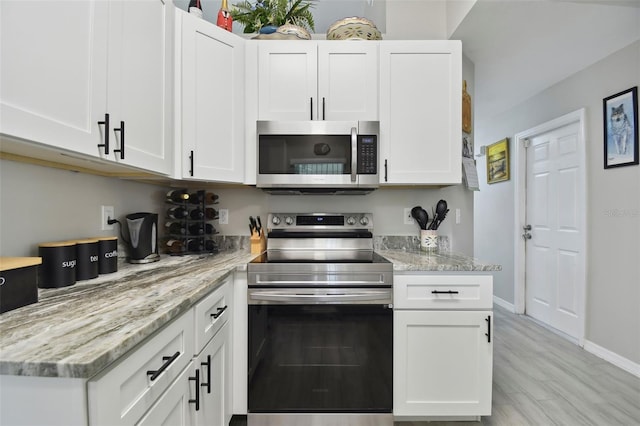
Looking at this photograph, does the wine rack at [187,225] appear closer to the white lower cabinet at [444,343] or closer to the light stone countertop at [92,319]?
the light stone countertop at [92,319]

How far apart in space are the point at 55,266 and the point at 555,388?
9.57 feet

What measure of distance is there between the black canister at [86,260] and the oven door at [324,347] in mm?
689

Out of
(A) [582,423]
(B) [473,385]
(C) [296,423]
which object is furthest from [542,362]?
(C) [296,423]

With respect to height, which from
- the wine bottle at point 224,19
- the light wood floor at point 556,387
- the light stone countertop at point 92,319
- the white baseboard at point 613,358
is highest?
the wine bottle at point 224,19

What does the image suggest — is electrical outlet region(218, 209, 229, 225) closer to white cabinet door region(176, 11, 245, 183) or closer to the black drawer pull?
white cabinet door region(176, 11, 245, 183)

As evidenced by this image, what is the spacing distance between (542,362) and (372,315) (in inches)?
72.8

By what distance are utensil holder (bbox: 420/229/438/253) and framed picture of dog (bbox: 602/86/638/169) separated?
165 cm

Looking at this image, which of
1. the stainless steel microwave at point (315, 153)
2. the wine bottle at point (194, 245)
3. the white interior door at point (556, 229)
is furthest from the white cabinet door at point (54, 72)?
the white interior door at point (556, 229)

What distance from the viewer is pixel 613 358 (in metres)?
2.32

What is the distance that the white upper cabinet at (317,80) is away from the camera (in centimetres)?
184

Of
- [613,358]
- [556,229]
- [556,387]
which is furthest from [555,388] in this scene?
[556,229]

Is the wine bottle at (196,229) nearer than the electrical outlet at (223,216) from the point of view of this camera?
Yes

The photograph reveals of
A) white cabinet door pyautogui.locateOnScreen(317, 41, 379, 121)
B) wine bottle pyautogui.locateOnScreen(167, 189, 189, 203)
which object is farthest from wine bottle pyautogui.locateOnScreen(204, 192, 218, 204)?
white cabinet door pyautogui.locateOnScreen(317, 41, 379, 121)

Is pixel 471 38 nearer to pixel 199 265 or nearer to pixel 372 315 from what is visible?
pixel 372 315
